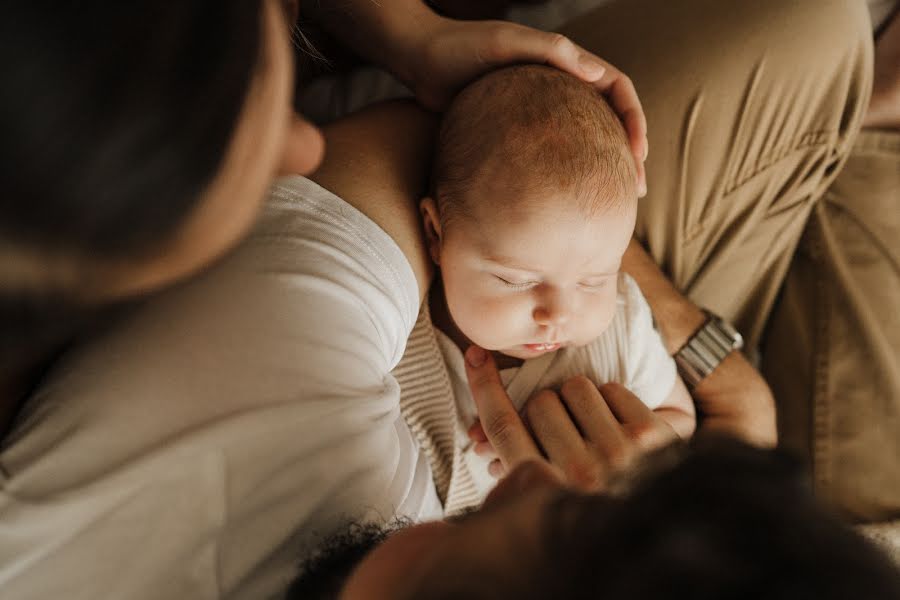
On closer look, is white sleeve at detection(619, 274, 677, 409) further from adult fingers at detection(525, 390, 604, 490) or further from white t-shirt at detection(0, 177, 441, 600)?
white t-shirt at detection(0, 177, 441, 600)

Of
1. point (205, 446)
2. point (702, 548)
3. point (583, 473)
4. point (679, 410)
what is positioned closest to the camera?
point (702, 548)

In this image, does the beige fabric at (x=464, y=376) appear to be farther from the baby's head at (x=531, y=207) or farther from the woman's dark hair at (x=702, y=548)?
the woman's dark hair at (x=702, y=548)

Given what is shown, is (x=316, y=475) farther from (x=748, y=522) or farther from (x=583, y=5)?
(x=583, y=5)

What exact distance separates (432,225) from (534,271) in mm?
214

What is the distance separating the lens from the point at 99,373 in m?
0.68

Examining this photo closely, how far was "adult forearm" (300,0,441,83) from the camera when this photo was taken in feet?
3.70

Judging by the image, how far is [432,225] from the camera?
108 centimetres

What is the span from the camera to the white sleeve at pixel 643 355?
1.17 metres

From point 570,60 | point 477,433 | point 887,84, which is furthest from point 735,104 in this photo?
point 477,433

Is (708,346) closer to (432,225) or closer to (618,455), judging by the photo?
(618,455)

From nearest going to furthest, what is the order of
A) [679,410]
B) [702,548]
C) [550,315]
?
[702,548] < [550,315] < [679,410]

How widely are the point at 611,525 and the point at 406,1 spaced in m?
1.04

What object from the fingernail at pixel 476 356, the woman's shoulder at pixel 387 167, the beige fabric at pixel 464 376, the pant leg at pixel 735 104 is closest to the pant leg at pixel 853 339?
the pant leg at pixel 735 104

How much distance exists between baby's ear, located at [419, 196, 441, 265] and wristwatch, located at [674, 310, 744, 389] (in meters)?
0.57
